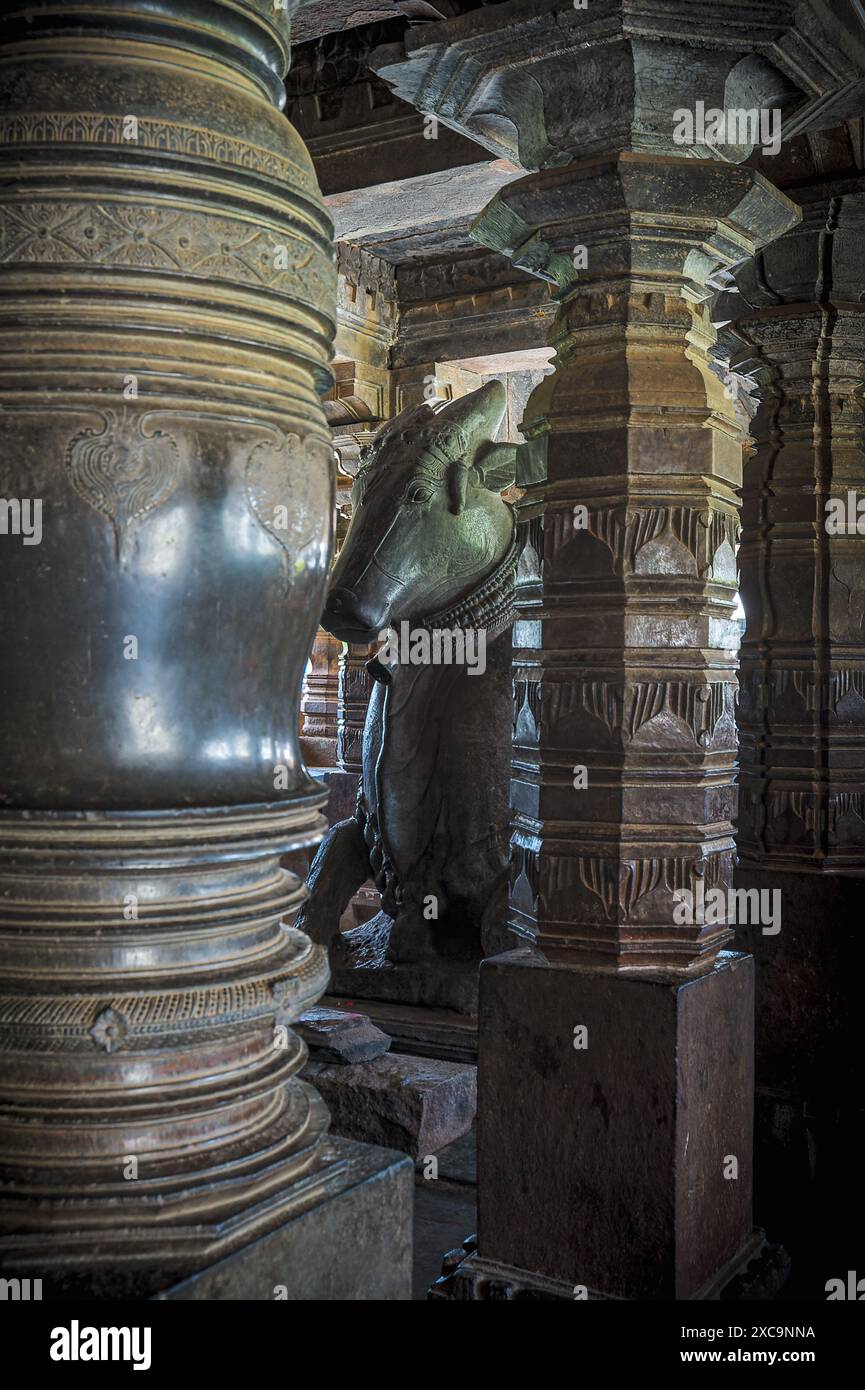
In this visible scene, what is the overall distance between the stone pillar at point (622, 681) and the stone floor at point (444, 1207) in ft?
1.12

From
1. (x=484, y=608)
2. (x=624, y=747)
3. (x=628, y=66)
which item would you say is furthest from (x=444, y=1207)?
(x=628, y=66)

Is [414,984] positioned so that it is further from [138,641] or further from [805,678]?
[138,641]

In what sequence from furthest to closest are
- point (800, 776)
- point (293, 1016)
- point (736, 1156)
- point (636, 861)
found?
1. point (800, 776)
2. point (736, 1156)
3. point (636, 861)
4. point (293, 1016)

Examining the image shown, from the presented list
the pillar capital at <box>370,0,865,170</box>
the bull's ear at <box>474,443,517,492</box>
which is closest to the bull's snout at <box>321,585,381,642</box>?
the bull's ear at <box>474,443,517,492</box>

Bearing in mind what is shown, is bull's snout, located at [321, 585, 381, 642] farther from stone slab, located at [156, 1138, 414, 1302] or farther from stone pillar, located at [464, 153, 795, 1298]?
stone slab, located at [156, 1138, 414, 1302]

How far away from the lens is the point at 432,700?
3.88 metres

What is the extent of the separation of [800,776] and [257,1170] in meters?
3.13

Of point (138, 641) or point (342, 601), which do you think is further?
point (342, 601)

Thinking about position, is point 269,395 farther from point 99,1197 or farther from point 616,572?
point 616,572

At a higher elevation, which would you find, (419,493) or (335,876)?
(419,493)

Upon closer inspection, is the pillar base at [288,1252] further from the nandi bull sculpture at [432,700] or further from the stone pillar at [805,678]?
the stone pillar at [805,678]

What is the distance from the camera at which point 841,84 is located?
98.7 inches

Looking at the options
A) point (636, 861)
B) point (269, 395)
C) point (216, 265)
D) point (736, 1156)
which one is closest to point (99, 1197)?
point (269, 395)

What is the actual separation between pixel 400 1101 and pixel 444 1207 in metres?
0.29
